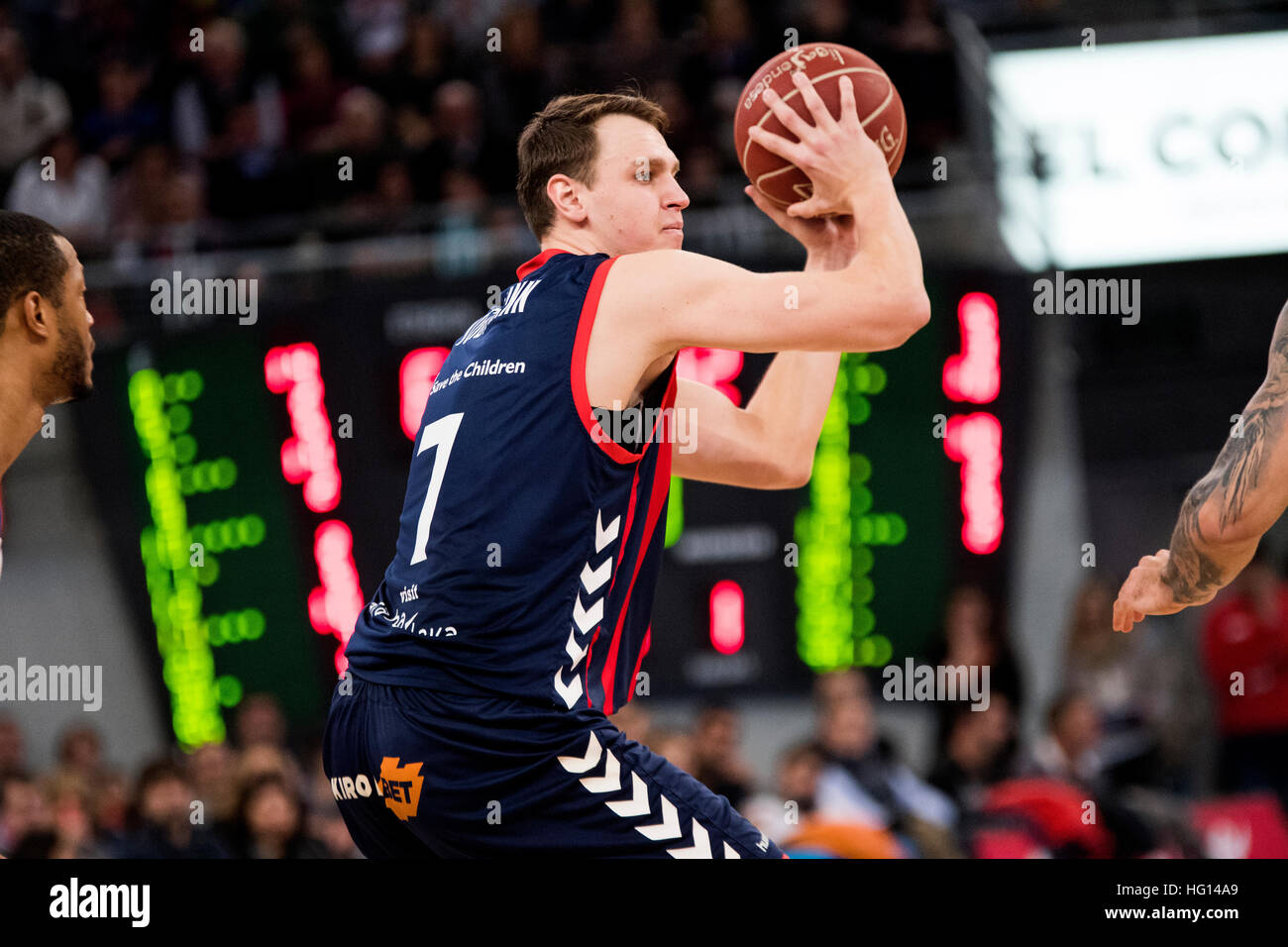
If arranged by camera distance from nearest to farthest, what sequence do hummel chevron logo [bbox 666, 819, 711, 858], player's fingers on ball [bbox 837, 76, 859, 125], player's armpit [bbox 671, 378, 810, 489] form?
hummel chevron logo [bbox 666, 819, 711, 858] < player's fingers on ball [bbox 837, 76, 859, 125] < player's armpit [bbox 671, 378, 810, 489]

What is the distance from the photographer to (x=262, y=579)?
35.1 feet

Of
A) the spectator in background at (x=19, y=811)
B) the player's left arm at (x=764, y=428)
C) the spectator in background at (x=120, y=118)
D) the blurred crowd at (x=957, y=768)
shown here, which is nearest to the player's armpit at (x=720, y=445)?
the player's left arm at (x=764, y=428)

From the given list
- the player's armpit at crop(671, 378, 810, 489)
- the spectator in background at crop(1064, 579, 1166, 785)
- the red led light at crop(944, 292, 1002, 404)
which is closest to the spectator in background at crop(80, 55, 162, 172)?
the red led light at crop(944, 292, 1002, 404)

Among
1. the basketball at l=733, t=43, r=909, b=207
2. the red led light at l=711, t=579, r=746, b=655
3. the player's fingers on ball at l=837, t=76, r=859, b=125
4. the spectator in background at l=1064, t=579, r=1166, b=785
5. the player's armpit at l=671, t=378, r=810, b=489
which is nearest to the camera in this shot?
the player's fingers on ball at l=837, t=76, r=859, b=125

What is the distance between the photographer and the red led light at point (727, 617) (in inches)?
416

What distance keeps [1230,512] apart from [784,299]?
4.32 feet

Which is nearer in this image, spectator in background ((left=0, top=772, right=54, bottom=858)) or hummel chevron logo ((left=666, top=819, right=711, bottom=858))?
hummel chevron logo ((left=666, top=819, right=711, bottom=858))

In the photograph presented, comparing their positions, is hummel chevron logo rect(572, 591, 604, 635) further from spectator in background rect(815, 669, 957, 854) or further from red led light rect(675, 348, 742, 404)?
red led light rect(675, 348, 742, 404)

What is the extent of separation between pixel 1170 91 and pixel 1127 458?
2.69m

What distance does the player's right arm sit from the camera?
13.2 feet

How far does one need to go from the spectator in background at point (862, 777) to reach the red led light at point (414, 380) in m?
3.07

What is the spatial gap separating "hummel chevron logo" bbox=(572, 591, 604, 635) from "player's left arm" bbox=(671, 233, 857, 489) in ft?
2.81

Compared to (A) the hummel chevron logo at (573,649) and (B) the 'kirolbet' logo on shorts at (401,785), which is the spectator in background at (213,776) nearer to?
(B) the 'kirolbet' logo on shorts at (401,785)
